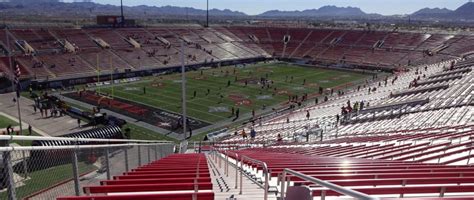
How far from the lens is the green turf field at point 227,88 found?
36.5 meters

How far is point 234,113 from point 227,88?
34.9ft

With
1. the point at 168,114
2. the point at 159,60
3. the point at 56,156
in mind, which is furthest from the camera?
the point at 159,60

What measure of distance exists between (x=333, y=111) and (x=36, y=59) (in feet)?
126

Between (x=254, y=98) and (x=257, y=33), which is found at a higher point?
(x=257, y=33)

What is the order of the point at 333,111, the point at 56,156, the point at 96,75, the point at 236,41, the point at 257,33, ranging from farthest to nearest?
the point at 257,33 → the point at 236,41 → the point at 96,75 → the point at 333,111 → the point at 56,156

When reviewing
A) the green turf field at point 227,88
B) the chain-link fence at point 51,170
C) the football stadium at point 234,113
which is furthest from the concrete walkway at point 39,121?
the chain-link fence at point 51,170

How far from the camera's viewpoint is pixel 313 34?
257 ft

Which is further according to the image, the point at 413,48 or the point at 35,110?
the point at 413,48

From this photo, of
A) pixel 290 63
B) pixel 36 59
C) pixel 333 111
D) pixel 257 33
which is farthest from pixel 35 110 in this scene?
pixel 257 33

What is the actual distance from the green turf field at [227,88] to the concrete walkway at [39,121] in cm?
829

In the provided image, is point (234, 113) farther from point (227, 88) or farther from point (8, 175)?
point (8, 175)

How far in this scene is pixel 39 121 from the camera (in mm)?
30406

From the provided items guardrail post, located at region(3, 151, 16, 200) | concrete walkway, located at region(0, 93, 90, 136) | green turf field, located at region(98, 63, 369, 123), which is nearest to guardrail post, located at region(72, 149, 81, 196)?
guardrail post, located at region(3, 151, 16, 200)

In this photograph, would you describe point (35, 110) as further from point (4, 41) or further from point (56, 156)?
point (56, 156)
